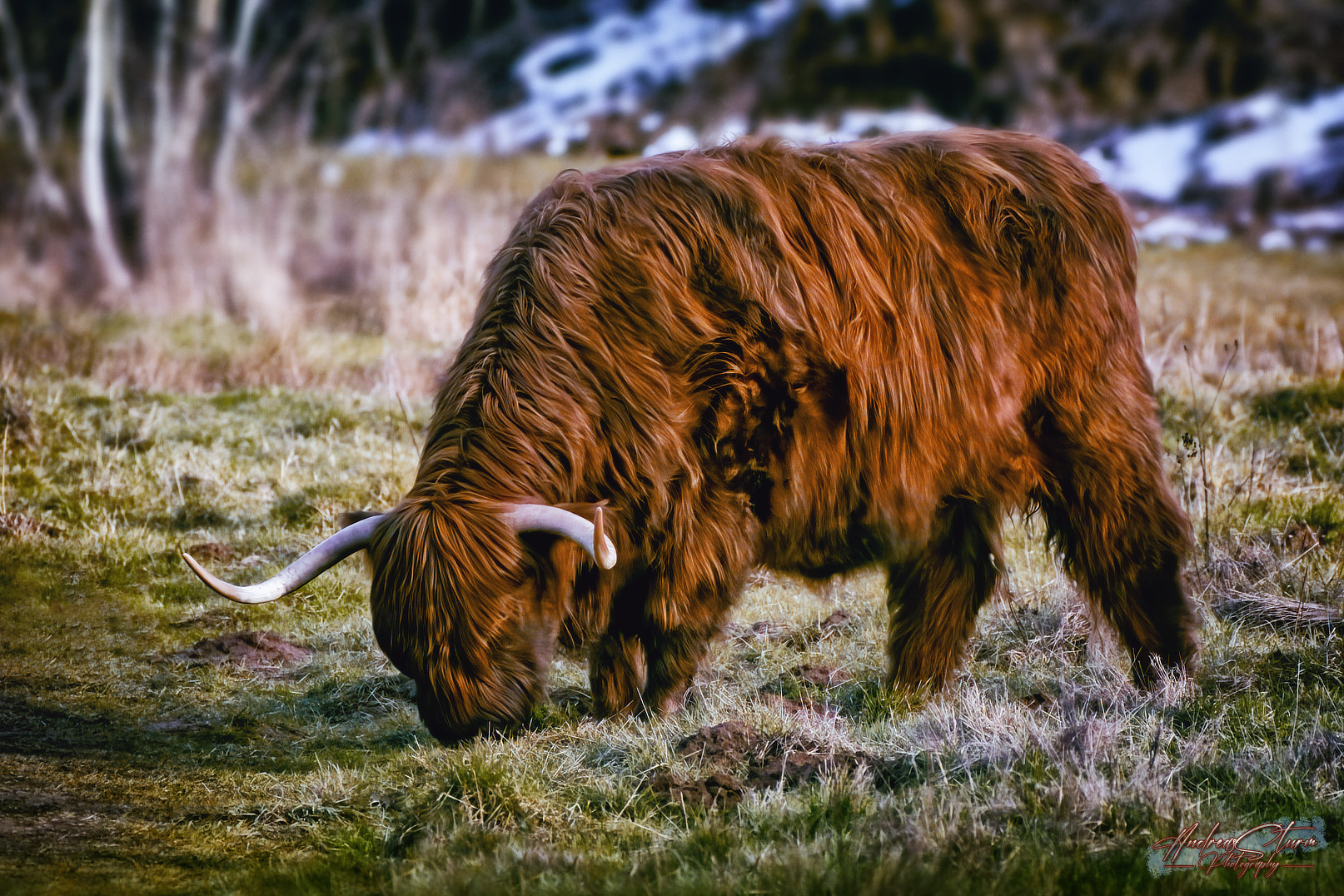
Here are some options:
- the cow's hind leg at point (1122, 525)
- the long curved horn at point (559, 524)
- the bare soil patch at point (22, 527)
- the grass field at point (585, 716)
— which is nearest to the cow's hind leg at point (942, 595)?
the grass field at point (585, 716)

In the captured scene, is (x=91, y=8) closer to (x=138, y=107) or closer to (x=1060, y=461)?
(x=138, y=107)

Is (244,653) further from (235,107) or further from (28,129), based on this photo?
(28,129)

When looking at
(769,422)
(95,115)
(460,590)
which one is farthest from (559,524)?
(95,115)

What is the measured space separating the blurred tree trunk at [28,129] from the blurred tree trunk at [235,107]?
2.21 m

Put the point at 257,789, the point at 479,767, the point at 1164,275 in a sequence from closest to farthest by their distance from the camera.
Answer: the point at 479,767
the point at 257,789
the point at 1164,275

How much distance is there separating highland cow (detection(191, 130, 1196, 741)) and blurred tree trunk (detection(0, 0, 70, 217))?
1634cm

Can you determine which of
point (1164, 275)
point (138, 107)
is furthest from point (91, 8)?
point (1164, 275)

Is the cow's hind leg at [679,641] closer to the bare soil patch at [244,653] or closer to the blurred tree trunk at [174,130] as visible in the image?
the bare soil patch at [244,653]

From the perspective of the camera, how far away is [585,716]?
4.29m

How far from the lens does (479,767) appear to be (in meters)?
3.40

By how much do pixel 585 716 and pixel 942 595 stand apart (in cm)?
146

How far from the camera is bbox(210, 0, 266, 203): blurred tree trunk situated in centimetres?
1834

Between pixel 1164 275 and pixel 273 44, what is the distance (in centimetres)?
1392

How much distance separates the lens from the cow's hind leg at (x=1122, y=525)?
446cm
